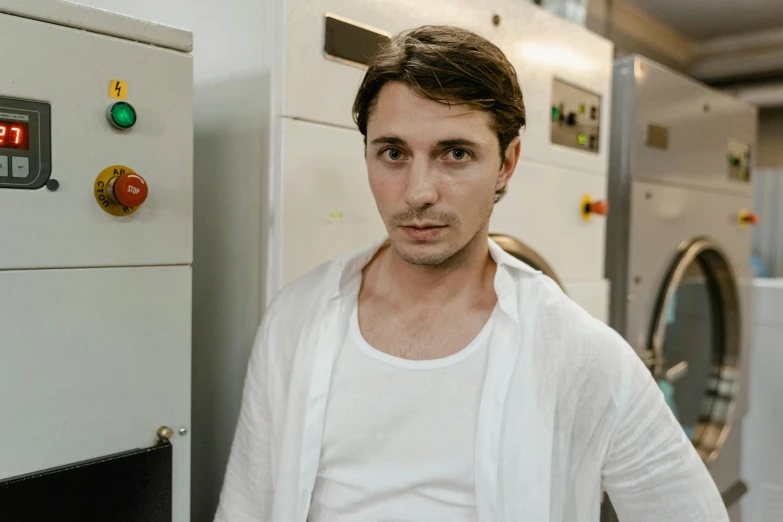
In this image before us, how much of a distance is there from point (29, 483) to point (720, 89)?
150 inches

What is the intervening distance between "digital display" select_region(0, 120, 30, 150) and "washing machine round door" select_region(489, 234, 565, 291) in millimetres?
909

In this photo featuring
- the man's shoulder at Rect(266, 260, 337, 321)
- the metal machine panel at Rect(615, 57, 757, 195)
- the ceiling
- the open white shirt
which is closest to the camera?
the open white shirt

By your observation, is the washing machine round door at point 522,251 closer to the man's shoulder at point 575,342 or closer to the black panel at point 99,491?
the man's shoulder at point 575,342

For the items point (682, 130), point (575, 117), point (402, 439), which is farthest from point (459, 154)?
point (682, 130)

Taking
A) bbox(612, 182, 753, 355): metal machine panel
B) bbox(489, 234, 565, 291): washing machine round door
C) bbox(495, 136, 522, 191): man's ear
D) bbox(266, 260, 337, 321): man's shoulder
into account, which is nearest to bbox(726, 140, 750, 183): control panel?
bbox(612, 182, 753, 355): metal machine panel

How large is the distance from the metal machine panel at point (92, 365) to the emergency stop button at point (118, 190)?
0.09 metres

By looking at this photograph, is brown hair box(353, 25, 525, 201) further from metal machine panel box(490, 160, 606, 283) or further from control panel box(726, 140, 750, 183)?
control panel box(726, 140, 750, 183)

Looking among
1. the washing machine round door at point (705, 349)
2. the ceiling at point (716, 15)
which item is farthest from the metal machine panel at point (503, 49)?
the ceiling at point (716, 15)

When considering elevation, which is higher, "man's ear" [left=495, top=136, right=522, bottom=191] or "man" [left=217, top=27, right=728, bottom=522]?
"man's ear" [left=495, top=136, right=522, bottom=191]

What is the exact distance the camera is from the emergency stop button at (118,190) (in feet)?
2.62

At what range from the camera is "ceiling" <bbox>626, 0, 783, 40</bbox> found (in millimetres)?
2773

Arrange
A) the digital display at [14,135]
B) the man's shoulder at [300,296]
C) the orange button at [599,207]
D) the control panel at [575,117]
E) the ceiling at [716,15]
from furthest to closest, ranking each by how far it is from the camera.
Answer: the ceiling at [716,15] → the orange button at [599,207] → the control panel at [575,117] → the man's shoulder at [300,296] → the digital display at [14,135]

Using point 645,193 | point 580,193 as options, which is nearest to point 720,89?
point 645,193

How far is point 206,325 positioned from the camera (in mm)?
1178
